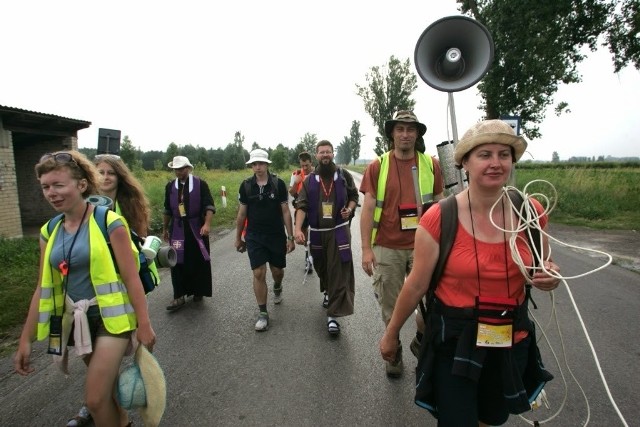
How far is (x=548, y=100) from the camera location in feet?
43.5

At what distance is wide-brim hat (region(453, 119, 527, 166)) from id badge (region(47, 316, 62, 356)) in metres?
2.27

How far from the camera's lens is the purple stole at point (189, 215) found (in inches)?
182

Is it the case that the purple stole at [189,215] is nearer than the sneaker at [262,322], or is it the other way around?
the sneaker at [262,322]

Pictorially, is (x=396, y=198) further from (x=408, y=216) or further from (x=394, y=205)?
(x=408, y=216)

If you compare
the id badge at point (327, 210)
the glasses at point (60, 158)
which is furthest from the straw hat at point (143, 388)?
the id badge at point (327, 210)

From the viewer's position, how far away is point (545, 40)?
11.5 metres

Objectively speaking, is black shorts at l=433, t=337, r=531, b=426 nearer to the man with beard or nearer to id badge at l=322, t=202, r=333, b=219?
the man with beard

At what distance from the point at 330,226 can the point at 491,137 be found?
2.57 metres

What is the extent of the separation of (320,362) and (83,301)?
6.48ft

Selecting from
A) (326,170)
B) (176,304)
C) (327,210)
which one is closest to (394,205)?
(327,210)

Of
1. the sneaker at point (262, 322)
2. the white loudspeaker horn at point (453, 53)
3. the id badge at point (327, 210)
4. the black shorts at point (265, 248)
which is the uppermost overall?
the white loudspeaker horn at point (453, 53)

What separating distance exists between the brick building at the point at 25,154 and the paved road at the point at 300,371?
6.71 m

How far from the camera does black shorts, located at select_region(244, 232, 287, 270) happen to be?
405 cm

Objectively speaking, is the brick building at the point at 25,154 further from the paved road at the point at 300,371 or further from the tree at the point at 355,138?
the tree at the point at 355,138
